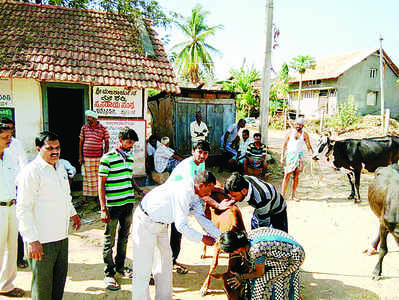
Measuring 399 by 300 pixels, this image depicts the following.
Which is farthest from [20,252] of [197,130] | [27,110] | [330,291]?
[197,130]

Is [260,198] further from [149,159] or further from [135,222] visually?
[149,159]

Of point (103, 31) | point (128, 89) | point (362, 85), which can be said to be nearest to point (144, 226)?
point (128, 89)

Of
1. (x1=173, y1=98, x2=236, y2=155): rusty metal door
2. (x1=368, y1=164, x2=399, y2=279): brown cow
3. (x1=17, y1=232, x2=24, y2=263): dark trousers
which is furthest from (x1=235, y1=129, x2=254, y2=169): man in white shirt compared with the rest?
(x1=17, y1=232, x2=24, y2=263): dark trousers

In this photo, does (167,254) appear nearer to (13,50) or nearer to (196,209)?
(196,209)

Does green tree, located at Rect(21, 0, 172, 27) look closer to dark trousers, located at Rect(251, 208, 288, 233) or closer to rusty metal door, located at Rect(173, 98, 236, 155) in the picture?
rusty metal door, located at Rect(173, 98, 236, 155)

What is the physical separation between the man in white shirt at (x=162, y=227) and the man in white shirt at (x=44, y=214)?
72 centimetres

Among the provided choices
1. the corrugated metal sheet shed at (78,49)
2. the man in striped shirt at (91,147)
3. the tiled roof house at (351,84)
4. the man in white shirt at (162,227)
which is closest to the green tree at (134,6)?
the corrugated metal sheet shed at (78,49)

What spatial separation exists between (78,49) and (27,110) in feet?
6.36

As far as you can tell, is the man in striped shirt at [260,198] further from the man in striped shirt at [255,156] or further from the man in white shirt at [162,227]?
the man in striped shirt at [255,156]

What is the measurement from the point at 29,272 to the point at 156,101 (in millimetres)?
8142

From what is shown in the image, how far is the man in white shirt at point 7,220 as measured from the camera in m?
3.54

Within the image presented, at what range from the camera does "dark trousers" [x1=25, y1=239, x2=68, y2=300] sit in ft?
9.20

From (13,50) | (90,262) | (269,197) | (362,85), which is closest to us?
(269,197)

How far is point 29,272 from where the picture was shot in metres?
4.14
